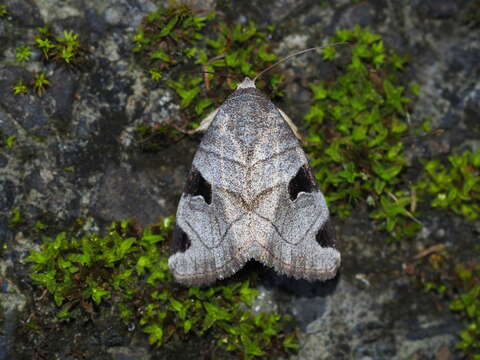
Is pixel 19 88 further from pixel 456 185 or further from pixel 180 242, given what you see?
pixel 456 185

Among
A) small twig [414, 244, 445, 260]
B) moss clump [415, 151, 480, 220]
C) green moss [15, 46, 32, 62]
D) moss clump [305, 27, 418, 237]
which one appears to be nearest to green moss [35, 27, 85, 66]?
green moss [15, 46, 32, 62]

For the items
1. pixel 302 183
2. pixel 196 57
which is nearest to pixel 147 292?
pixel 302 183

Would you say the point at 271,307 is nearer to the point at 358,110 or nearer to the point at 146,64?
the point at 358,110

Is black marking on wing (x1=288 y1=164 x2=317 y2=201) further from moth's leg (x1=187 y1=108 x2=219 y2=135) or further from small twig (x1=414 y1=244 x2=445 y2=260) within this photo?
small twig (x1=414 y1=244 x2=445 y2=260)

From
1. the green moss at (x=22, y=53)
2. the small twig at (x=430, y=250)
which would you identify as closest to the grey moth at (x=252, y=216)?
the small twig at (x=430, y=250)

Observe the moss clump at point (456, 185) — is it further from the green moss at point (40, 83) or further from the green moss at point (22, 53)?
the green moss at point (22, 53)

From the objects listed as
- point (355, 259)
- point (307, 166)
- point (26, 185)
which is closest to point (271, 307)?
point (355, 259)
